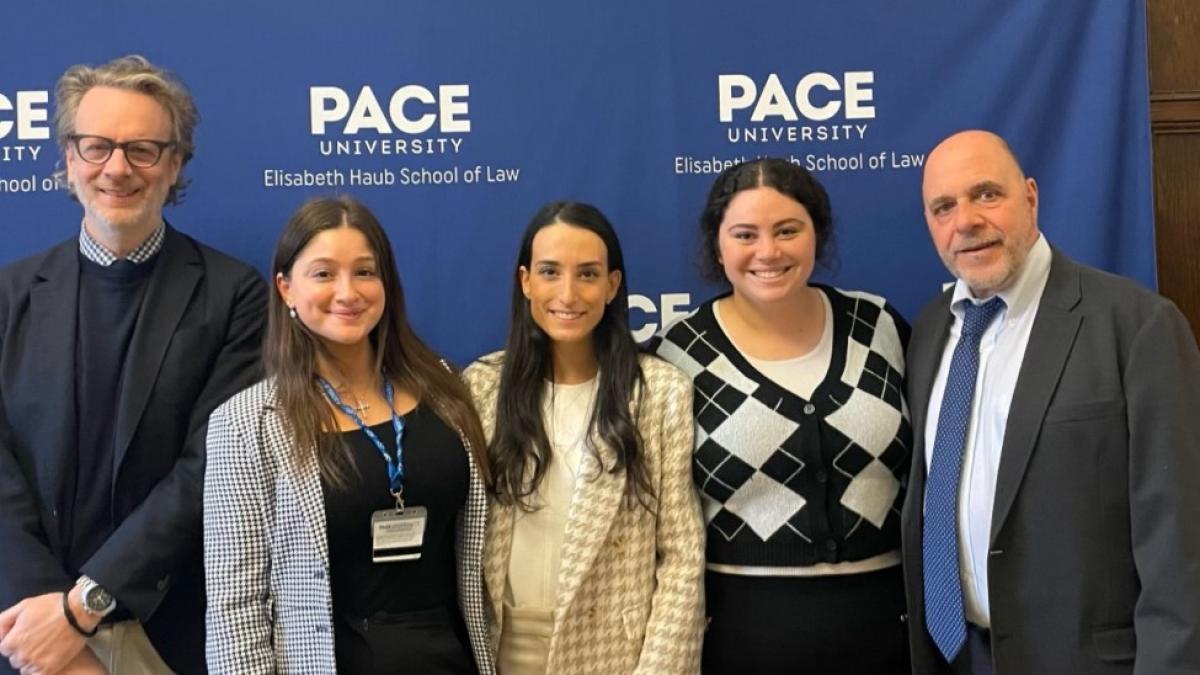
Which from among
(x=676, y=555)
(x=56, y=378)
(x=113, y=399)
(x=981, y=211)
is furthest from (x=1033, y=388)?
(x=56, y=378)

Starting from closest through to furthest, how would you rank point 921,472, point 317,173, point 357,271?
point 357,271, point 921,472, point 317,173

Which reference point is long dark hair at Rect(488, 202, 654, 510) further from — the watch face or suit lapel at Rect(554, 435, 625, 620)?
the watch face

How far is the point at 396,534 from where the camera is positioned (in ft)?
5.99

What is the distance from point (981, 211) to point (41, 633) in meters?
2.04

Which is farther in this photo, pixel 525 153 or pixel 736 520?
pixel 525 153

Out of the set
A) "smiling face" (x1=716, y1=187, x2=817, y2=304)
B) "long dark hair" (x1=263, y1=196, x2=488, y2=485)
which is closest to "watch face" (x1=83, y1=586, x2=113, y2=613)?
"long dark hair" (x1=263, y1=196, x2=488, y2=485)

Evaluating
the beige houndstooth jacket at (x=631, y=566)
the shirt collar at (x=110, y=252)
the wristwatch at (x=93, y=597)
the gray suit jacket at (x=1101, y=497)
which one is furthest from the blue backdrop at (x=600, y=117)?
the wristwatch at (x=93, y=597)

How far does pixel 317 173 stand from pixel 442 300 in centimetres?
45

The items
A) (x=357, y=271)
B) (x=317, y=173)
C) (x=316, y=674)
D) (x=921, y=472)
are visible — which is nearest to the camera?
(x=316, y=674)

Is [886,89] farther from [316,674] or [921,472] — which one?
[316,674]

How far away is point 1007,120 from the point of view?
264cm

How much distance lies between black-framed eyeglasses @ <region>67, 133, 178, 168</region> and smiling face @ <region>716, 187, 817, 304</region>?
1227 millimetres

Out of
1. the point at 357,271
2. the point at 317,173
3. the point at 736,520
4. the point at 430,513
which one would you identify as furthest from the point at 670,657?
the point at 317,173

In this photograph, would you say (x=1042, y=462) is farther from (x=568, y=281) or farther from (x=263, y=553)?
(x=263, y=553)
